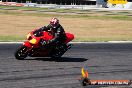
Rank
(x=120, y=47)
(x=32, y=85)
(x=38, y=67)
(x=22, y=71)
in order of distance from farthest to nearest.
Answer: (x=120, y=47) → (x=38, y=67) → (x=22, y=71) → (x=32, y=85)

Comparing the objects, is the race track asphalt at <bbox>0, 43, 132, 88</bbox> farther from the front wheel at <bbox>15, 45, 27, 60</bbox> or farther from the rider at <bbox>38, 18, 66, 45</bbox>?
the rider at <bbox>38, 18, 66, 45</bbox>

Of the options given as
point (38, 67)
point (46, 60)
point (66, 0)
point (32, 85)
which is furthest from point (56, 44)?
point (66, 0)

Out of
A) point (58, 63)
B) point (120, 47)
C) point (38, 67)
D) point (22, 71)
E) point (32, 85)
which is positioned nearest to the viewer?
point (32, 85)

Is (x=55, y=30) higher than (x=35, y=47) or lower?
higher

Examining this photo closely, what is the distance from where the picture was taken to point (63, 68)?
15.2 meters

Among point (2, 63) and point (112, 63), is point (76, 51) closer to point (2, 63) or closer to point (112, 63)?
point (112, 63)

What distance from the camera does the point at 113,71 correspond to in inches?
598

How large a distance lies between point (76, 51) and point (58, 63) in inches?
172

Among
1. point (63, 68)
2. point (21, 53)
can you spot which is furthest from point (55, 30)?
point (63, 68)

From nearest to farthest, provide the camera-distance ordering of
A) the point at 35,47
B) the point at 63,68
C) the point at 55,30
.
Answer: the point at 63,68 < the point at 35,47 < the point at 55,30

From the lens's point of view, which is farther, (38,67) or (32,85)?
(38,67)

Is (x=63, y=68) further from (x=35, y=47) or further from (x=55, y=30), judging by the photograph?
(x=55, y=30)

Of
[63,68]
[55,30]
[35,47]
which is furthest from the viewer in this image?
[55,30]

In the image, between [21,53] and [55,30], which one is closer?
[21,53]
